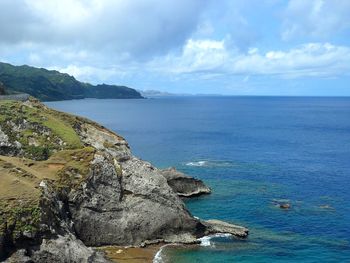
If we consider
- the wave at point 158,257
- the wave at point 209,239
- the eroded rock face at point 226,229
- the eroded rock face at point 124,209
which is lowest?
the wave at point 158,257

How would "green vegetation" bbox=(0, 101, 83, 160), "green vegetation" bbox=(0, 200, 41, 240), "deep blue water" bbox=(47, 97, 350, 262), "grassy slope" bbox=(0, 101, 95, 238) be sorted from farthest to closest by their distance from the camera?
"green vegetation" bbox=(0, 101, 83, 160)
"deep blue water" bbox=(47, 97, 350, 262)
"grassy slope" bbox=(0, 101, 95, 238)
"green vegetation" bbox=(0, 200, 41, 240)

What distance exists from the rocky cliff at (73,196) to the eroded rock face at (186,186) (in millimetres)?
15310

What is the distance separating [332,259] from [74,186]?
34.1 m

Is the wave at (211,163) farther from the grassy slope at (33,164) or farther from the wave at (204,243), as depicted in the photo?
the wave at (204,243)

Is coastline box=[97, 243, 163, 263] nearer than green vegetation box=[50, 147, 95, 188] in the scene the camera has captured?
Yes

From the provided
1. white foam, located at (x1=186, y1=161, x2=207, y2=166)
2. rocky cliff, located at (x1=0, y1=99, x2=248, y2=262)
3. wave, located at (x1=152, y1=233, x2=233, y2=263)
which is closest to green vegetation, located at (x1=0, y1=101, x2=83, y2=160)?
rocky cliff, located at (x1=0, y1=99, x2=248, y2=262)

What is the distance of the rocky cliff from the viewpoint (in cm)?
4650

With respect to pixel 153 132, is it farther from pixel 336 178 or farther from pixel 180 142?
pixel 336 178

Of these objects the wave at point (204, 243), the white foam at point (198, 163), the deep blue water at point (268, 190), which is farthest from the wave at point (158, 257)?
the white foam at point (198, 163)

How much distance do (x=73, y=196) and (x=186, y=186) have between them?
33177 millimetres

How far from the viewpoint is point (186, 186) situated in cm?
8700

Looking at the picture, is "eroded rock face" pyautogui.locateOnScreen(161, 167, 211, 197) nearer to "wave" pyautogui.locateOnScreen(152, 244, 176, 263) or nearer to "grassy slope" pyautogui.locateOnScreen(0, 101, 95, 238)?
"grassy slope" pyautogui.locateOnScreen(0, 101, 95, 238)

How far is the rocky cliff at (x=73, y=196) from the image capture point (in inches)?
1831

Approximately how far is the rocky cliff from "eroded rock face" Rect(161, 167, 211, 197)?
15.3 metres
